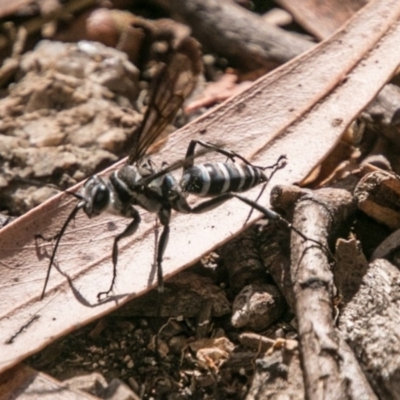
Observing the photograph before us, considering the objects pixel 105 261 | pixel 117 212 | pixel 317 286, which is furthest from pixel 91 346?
pixel 317 286

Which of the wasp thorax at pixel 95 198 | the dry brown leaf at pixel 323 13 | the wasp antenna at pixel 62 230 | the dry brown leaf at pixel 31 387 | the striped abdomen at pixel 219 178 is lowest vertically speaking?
the dry brown leaf at pixel 31 387

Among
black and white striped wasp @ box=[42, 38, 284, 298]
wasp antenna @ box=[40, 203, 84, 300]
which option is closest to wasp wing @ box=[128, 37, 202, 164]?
black and white striped wasp @ box=[42, 38, 284, 298]

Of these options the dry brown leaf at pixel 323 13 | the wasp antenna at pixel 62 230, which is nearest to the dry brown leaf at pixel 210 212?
the wasp antenna at pixel 62 230

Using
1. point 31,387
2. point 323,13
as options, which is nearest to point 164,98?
point 323,13

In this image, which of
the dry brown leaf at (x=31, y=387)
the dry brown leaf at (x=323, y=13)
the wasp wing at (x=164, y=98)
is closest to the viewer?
the dry brown leaf at (x=31, y=387)

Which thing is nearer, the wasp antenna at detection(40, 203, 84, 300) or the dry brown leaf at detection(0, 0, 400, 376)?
the dry brown leaf at detection(0, 0, 400, 376)

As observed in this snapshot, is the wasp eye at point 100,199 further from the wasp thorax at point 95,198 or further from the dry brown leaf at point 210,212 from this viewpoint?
the dry brown leaf at point 210,212

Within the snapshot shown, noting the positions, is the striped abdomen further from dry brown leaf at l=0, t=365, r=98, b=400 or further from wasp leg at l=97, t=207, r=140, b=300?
dry brown leaf at l=0, t=365, r=98, b=400

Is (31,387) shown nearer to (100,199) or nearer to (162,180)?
(100,199)

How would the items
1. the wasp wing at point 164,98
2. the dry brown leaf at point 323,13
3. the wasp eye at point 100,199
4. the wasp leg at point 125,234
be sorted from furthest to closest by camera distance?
the dry brown leaf at point 323,13, the wasp wing at point 164,98, the wasp eye at point 100,199, the wasp leg at point 125,234
